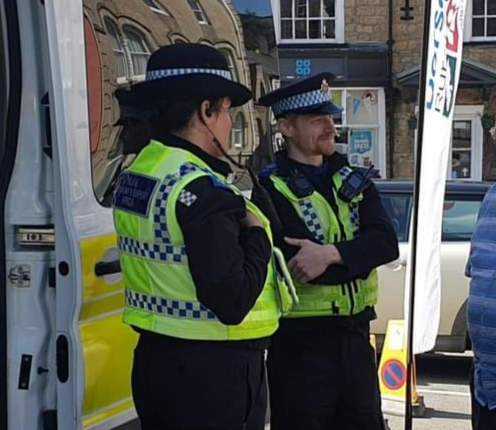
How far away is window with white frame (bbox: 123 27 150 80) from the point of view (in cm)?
305

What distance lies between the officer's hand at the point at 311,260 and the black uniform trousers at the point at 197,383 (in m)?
0.63

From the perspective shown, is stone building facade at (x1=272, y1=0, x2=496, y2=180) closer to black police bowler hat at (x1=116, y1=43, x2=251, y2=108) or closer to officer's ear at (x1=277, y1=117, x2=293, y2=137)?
officer's ear at (x1=277, y1=117, x2=293, y2=137)

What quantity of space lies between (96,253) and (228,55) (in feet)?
4.33

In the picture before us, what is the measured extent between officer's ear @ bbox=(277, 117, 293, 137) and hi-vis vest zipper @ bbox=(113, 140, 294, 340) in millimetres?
880

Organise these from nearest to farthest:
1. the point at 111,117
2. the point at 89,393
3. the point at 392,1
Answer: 1. the point at 89,393
2. the point at 111,117
3. the point at 392,1

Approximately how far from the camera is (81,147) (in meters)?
2.68

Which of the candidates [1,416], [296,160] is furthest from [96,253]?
[296,160]

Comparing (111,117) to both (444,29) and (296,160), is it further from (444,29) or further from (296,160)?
(444,29)

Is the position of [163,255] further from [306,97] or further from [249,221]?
[306,97]

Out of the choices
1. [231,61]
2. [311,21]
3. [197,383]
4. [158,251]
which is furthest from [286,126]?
A: [311,21]

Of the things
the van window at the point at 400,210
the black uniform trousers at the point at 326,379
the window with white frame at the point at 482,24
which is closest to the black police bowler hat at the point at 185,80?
the black uniform trousers at the point at 326,379

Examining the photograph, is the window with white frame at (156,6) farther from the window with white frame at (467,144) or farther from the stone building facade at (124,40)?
the window with white frame at (467,144)

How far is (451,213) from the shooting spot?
277 inches

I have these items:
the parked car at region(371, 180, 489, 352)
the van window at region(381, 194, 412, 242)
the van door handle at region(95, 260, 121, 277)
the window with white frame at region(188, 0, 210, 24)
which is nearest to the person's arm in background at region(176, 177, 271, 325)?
the van door handle at region(95, 260, 121, 277)
